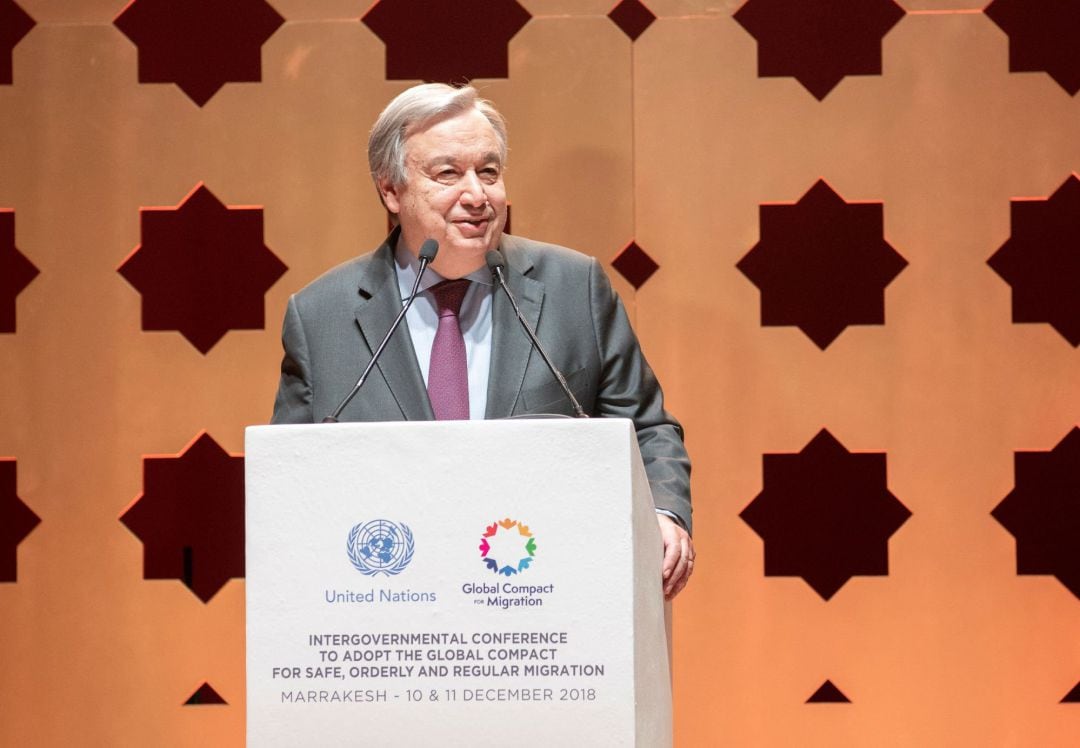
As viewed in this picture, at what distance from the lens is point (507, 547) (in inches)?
55.4

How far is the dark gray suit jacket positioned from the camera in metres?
2.02

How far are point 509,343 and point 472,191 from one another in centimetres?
25

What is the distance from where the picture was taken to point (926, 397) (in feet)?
9.30

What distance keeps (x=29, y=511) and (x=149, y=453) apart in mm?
300

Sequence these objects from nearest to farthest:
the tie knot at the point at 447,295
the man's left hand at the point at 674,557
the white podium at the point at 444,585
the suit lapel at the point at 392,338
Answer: the white podium at the point at 444,585, the man's left hand at the point at 674,557, the suit lapel at the point at 392,338, the tie knot at the point at 447,295

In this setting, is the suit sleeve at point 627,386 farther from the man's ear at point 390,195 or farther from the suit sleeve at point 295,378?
the suit sleeve at point 295,378

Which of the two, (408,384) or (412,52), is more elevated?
(412,52)

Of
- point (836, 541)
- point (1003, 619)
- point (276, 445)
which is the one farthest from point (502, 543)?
point (1003, 619)

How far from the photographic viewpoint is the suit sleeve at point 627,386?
2.08m

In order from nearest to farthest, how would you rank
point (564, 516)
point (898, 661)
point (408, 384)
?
point (564, 516) < point (408, 384) < point (898, 661)

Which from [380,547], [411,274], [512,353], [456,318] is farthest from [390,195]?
[380,547]

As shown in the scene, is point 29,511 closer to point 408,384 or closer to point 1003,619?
point 408,384

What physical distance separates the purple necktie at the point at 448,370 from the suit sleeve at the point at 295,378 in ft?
0.72

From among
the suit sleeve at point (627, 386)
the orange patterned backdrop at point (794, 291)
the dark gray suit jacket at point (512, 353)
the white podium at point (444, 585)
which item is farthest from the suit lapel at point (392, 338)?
the orange patterned backdrop at point (794, 291)
